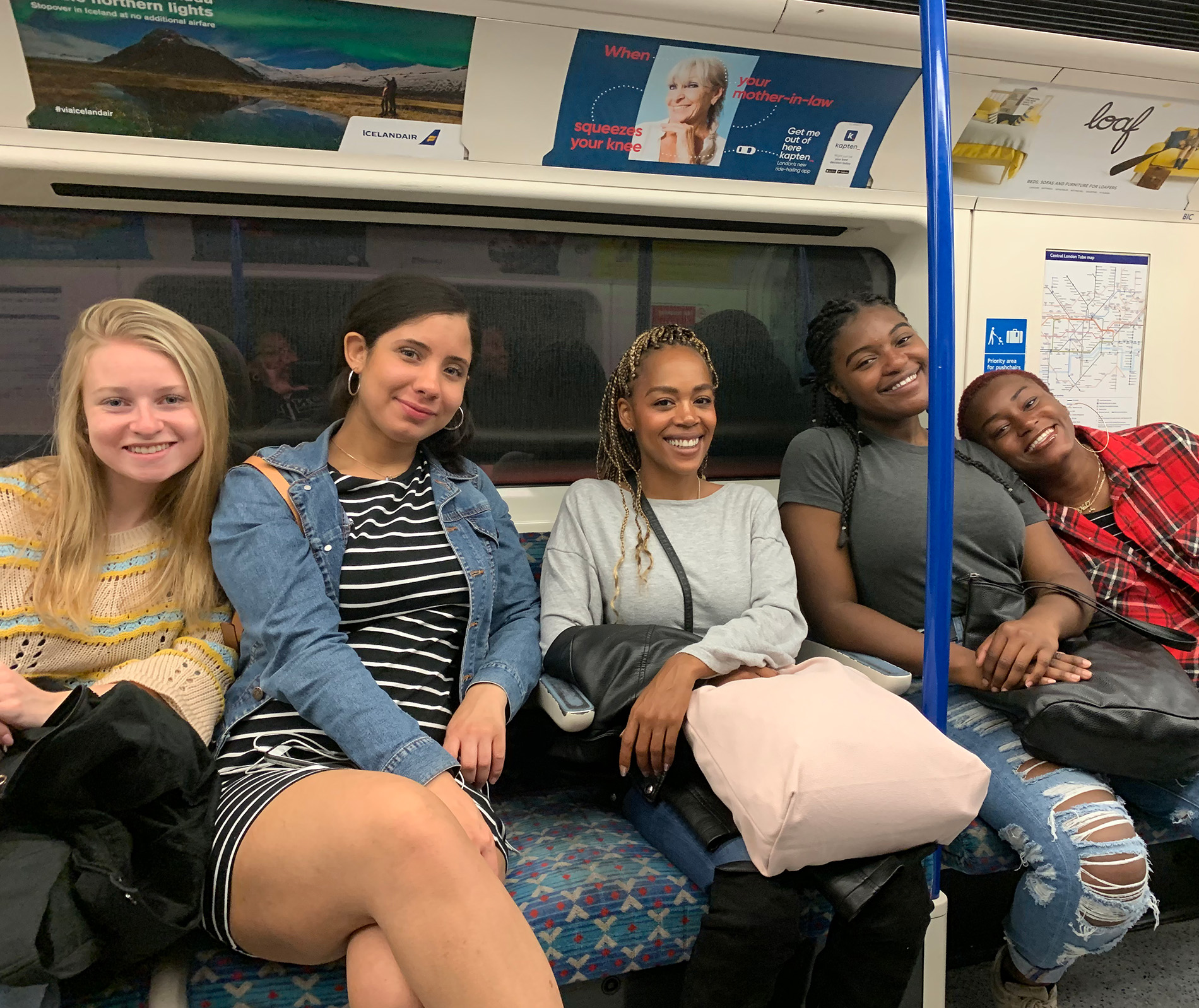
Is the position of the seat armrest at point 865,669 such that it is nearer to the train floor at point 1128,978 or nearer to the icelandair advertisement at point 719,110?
the train floor at point 1128,978

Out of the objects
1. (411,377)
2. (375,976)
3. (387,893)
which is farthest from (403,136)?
(375,976)

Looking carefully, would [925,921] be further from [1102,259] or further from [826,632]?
[1102,259]

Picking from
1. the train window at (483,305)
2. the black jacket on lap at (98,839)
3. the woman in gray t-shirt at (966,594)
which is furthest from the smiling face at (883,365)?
the black jacket on lap at (98,839)

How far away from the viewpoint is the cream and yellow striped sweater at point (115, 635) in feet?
5.30

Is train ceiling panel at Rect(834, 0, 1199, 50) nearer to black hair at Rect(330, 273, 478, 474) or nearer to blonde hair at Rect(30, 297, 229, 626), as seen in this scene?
black hair at Rect(330, 273, 478, 474)

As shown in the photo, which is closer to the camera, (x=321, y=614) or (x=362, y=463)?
(x=321, y=614)

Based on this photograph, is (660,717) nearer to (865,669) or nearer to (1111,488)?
(865,669)

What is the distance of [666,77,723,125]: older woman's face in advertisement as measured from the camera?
229cm

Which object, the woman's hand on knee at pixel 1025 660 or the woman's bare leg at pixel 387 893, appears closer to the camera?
the woman's bare leg at pixel 387 893

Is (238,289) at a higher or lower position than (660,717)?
higher

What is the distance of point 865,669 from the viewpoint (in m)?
1.98

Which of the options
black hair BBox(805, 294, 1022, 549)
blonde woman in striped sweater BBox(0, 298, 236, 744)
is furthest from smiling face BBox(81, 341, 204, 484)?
black hair BBox(805, 294, 1022, 549)

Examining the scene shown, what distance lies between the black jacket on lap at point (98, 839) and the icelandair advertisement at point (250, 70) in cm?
141

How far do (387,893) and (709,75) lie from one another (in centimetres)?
211
